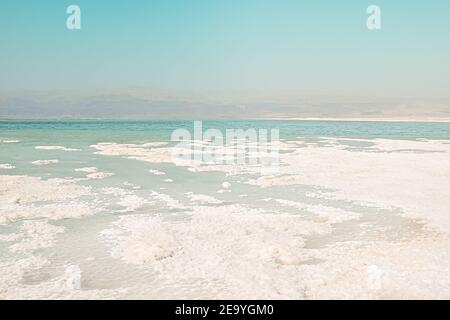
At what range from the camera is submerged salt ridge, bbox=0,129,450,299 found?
7.99 metres

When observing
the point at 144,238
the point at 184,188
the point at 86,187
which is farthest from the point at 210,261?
the point at 86,187

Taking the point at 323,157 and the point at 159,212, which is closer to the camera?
the point at 159,212

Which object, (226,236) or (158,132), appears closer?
(226,236)

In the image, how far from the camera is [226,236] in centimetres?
1116

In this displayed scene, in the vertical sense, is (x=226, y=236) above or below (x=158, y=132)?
below

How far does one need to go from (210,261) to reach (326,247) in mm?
2961

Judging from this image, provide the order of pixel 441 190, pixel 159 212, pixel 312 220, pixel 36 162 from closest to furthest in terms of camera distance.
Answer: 1. pixel 312 220
2. pixel 159 212
3. pixel 441 190
4. pixel 36 162

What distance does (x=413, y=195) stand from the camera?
54.2 feet

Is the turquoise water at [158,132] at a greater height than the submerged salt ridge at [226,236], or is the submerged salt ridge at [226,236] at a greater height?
the turquoise water at [158,132]

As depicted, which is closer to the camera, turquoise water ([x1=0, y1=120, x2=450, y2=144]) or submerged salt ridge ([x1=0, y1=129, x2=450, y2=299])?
submerged salt ridge ([x1=0, y1=129, x2=450, y2=299])

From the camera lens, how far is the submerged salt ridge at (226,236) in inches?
315

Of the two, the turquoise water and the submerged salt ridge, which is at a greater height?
the turquoise water

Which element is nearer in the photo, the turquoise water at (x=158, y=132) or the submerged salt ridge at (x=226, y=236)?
the submerged salt ridge at (x=226, y=236)
